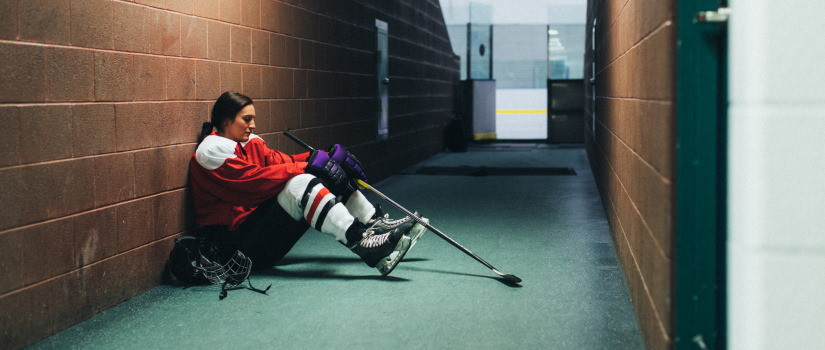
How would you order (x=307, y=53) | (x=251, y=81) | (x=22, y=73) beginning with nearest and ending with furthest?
(x=22, y=73) → (x=251, y=81) → (x=307, y=53)

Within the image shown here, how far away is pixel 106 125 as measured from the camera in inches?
138

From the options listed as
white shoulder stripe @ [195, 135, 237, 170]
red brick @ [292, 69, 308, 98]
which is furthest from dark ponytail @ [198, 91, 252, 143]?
red brick @ [292, 69, 308, 98]

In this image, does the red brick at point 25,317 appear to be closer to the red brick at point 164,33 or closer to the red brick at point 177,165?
the red brick at point 177,165

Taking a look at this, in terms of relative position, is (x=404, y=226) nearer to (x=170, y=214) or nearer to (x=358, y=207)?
(x=358, y=207)

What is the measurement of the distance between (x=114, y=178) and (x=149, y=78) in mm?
526

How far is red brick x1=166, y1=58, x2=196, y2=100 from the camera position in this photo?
402cm

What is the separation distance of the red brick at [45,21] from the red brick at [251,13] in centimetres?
181

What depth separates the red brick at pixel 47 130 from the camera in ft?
9.82

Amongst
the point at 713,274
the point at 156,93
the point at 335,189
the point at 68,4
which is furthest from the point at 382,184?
the point at 713,274

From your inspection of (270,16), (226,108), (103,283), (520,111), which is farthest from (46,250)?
(520,111)

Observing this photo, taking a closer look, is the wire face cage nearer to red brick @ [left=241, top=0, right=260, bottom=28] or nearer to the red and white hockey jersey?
the red and white hockey jersey
